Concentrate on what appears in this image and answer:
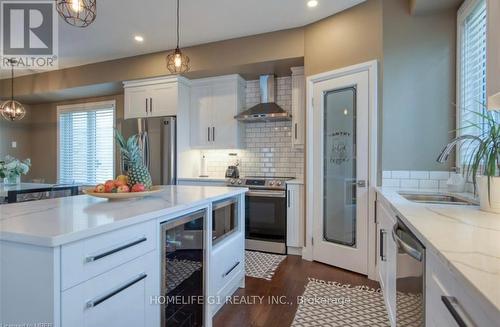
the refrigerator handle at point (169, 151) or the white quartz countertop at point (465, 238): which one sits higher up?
the refrigerator handle at point (169, 151)

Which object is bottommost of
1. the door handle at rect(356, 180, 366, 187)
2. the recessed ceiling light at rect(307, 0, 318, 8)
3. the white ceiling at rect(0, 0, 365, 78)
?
the door handle at rect(356, 180, 366, 187)

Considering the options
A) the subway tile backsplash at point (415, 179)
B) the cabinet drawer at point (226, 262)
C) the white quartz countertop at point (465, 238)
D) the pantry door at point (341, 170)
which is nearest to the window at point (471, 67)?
the subway tile backsplash at point (415, 179)

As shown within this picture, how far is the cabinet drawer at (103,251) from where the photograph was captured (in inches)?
36.0

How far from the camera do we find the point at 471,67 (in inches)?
89.9

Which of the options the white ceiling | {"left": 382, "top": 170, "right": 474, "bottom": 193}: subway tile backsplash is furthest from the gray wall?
the white ceiling

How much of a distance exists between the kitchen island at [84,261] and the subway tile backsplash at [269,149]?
263 cm

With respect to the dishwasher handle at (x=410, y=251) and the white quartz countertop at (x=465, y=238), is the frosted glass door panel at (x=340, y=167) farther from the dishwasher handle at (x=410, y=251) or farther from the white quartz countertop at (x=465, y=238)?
the dishwasher handle at (x=410, y=251)

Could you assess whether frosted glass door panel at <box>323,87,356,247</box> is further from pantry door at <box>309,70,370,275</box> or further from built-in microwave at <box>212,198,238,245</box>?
built-in microwave at <box>212,198,238,245</box>

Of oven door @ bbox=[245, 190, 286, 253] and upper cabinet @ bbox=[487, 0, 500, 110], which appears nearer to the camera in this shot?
upper cabinet @ bbox=[487, 0, 500, 110]

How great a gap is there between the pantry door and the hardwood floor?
17 centimetres

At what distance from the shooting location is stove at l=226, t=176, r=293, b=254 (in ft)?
11.1

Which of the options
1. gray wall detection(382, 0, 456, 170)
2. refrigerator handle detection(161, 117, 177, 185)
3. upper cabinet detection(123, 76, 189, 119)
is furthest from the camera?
upper cabinet detection(123, 76, 189, 119)

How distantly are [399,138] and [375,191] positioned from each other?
0.57 meters

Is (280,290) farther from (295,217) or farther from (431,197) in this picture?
(431,197)
